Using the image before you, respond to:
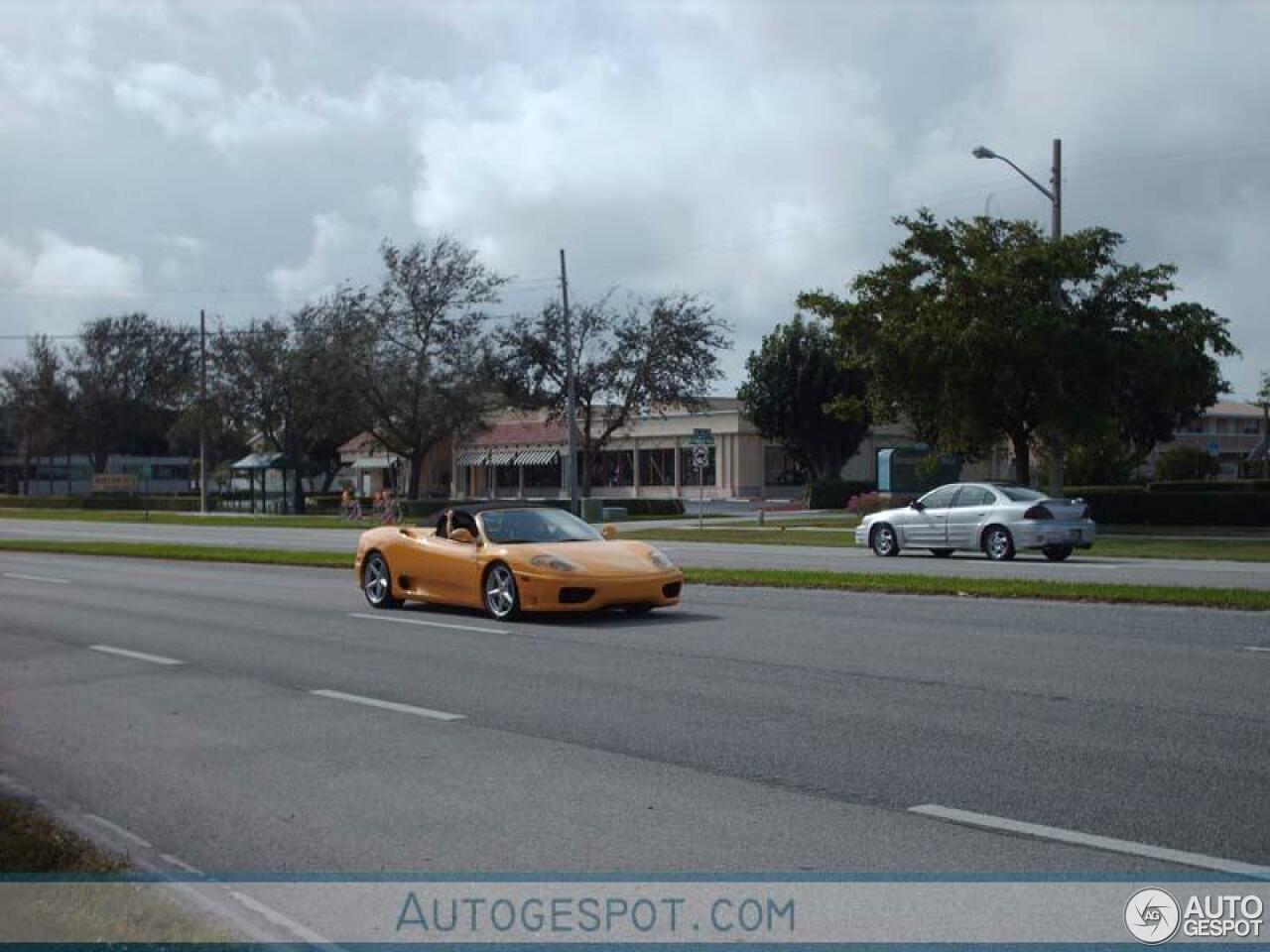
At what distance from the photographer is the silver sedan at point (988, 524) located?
24750mm

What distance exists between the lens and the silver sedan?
81.2 ft

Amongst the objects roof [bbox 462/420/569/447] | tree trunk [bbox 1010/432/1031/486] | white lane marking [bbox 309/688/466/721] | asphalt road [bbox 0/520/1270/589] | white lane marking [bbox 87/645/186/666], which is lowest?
white lane marking [bbox 309/688/466/721]

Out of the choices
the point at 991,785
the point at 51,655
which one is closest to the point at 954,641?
the point at 991,785

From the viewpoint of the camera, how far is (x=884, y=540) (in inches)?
1062

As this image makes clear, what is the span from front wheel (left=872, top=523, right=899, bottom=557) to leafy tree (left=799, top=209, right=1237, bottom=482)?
8557mm

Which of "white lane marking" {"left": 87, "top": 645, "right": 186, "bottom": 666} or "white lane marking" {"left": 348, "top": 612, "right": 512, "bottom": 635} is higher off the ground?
"white lane marking" {"left": 348, "top": 612, "right": 512, "bottom": 635}

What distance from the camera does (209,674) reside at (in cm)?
1166

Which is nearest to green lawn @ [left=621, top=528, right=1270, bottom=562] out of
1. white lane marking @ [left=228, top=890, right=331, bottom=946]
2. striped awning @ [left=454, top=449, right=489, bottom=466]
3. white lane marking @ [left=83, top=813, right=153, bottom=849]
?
white lane marking @ [left=83, top=813, right=153, bottom=849]

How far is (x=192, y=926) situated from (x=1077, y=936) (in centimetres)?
322

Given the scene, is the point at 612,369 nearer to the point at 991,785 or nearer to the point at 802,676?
the point at 802,676

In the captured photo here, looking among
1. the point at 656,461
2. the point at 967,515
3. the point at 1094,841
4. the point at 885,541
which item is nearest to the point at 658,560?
the point at 1094,841

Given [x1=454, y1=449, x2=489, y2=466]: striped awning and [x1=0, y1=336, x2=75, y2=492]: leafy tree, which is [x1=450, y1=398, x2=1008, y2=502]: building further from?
[x1=0, y1=336, x2=75, y2=492]: leafy tree

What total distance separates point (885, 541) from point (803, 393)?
39.1 metres

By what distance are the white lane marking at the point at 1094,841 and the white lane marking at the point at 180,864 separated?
130 inches
